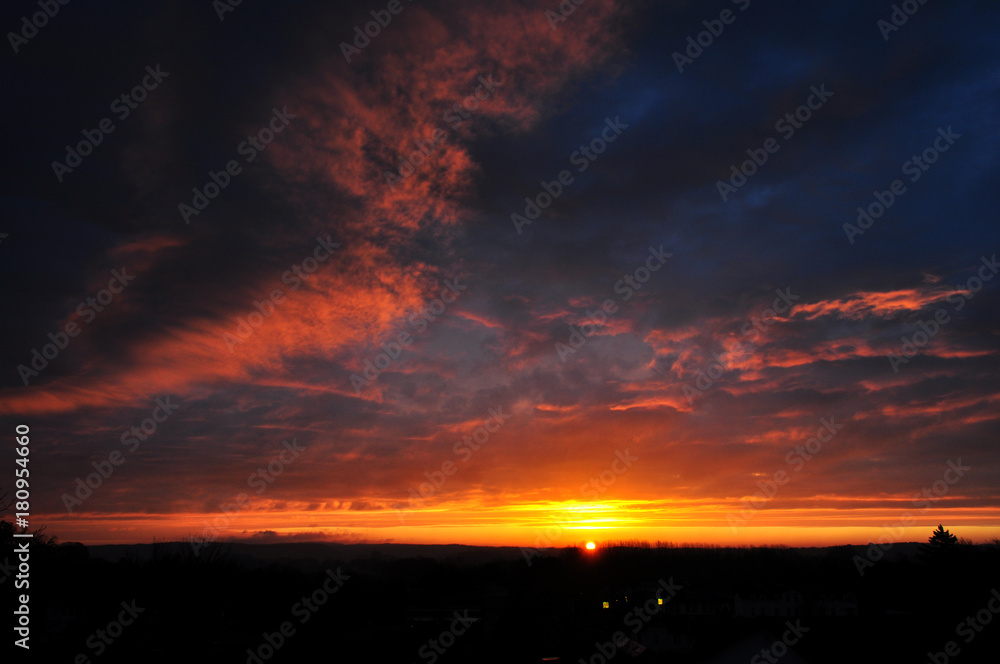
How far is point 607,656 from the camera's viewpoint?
122 ft

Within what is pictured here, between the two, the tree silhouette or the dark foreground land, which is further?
the tree silhouette

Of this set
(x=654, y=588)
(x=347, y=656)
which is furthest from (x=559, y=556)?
(x=347, y=656)

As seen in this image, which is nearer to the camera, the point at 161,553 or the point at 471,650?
the point at 161,553

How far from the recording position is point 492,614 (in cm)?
6550

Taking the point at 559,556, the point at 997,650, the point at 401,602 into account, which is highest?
the point at 559,556

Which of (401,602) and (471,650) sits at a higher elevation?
(401,602)

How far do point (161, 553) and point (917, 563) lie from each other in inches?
3590

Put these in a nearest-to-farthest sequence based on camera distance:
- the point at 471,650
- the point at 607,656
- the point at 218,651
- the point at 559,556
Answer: the point at 218,651 < the point at 607,656 < the point at 471,650 < the point at 559,556

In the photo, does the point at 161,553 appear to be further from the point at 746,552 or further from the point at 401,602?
the point at 746,552

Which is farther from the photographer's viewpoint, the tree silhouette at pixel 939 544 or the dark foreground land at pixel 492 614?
the tree silhouette at pixel 939 544

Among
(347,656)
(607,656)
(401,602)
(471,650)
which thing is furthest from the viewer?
(401,602)

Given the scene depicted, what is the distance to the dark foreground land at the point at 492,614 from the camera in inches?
1072

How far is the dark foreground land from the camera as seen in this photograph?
2723 cm

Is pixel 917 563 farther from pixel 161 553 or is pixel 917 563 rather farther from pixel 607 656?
pixel 161 553
